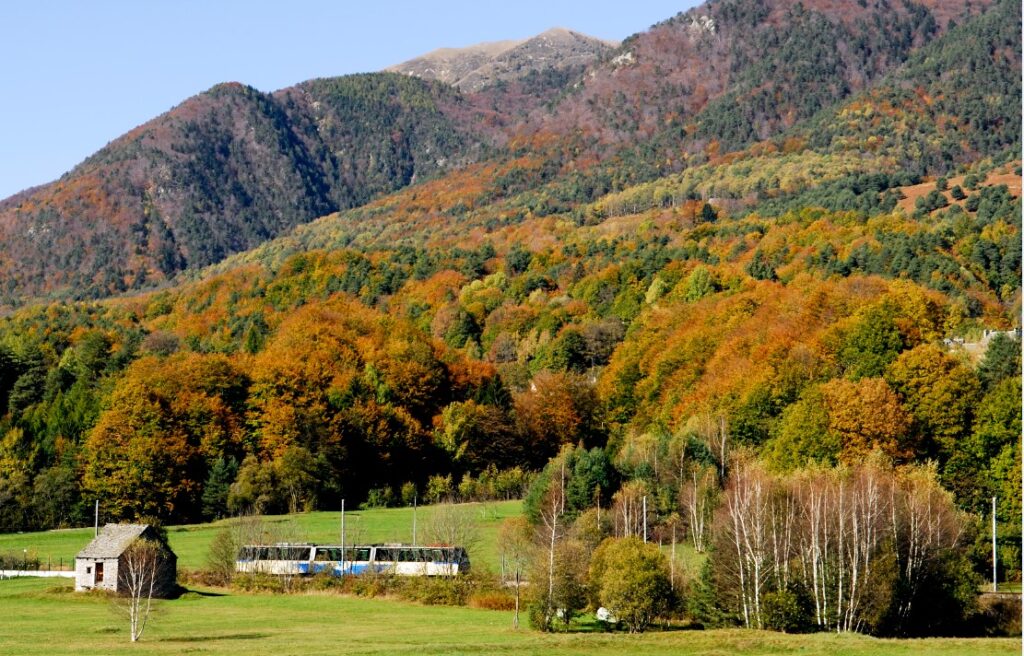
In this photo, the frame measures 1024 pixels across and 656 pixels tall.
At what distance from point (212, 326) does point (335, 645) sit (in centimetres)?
12993

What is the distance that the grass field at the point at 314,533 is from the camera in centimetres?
8300

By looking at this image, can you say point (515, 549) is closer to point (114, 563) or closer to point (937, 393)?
point (114, 563)

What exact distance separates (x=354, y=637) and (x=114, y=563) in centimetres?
1953

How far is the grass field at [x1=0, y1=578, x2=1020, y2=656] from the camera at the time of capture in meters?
51.3

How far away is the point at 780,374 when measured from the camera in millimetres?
105188

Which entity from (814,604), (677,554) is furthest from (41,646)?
(677,554)

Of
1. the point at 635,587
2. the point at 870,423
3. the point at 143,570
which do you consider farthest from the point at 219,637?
the point at 870,423

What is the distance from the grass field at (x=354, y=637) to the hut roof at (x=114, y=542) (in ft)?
12.1

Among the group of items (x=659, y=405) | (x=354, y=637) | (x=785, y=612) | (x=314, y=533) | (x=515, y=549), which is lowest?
(x=354, y=637)

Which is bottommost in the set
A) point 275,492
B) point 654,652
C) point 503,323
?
point 654,652

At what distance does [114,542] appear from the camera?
71500 millimetres

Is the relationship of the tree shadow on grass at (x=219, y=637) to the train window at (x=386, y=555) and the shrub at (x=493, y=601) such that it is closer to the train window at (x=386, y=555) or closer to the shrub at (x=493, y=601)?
the shrub at (x=493, y=601)

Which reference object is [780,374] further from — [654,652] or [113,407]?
[654,652]

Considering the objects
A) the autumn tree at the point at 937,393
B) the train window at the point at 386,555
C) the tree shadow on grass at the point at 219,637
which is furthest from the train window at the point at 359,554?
the autumn tree at the point at 937,393
